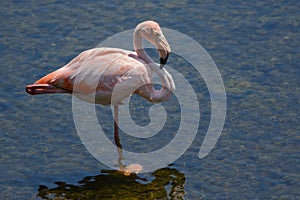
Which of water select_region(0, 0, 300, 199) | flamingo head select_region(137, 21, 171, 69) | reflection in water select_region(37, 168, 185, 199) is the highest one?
flamingo head select_region(137, 21, 171, 69)

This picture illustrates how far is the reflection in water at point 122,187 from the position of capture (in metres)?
7.32

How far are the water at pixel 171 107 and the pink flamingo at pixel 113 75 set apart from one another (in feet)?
2.11

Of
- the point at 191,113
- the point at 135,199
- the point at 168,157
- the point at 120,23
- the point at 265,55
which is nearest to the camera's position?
the point at 135,199

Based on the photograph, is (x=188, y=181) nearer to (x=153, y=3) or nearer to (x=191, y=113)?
(x=191, y=113)

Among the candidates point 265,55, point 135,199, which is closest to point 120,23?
point 265,55

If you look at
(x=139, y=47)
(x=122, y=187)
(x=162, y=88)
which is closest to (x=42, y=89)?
(x=139, y=47)

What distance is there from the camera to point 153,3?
1067 cm

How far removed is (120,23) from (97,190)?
358cm

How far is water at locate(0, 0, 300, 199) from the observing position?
24.4 ft

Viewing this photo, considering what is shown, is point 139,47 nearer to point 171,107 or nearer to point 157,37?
point 157,37

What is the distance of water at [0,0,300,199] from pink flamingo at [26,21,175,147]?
642 millimetres

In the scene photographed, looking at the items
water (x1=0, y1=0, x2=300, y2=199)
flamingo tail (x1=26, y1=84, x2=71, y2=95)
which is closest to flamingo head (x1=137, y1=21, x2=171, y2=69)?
water (x1=0, y1=0, x2=300, y2=199)

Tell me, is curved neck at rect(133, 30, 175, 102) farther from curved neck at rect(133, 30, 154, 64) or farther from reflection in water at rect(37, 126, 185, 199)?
reflection in water at rect(37, 126, 185, 199)

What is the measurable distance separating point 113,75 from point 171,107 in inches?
46.1
